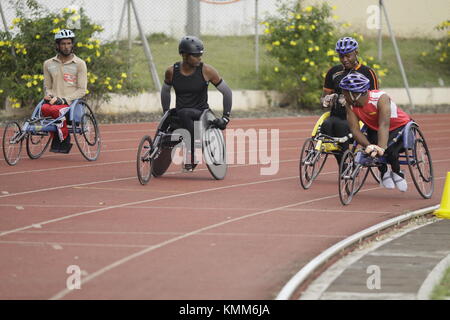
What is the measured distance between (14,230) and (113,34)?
1664 centimetres

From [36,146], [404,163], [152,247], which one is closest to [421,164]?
[404,163]

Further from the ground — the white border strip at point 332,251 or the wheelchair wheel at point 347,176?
the wheelchair wheel at point 347,176

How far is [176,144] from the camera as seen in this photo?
1420 centimetres

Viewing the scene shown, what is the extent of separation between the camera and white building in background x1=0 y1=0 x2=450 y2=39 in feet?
88.5

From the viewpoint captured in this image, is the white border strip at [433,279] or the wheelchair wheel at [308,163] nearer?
the white border strip at [433,279]

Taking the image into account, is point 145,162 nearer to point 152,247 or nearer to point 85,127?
point 85,127

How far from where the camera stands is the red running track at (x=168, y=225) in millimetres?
8047

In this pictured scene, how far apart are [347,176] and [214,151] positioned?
8.82 feet

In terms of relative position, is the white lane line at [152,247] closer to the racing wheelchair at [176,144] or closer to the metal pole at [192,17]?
the racing wheelchair at [176,144]

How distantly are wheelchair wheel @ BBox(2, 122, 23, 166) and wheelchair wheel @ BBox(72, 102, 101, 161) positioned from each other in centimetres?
82

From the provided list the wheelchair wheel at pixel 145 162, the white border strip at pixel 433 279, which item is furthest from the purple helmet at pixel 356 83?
the white border strip at pixel 433 279

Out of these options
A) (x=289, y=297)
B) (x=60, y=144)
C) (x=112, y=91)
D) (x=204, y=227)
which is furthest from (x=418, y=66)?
(x=289, y=297)

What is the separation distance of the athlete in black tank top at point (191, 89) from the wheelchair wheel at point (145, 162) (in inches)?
23.8

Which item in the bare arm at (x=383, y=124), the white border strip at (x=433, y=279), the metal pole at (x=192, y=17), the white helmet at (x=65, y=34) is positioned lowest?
the white border strip at (x=433, y=279)
